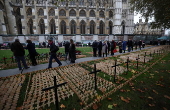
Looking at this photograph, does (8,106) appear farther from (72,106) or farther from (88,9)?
(88,9)

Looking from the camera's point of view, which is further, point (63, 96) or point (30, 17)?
point (30, 17)

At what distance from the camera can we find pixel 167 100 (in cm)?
251

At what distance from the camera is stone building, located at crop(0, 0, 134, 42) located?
26.2 m

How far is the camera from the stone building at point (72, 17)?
26.2 metres

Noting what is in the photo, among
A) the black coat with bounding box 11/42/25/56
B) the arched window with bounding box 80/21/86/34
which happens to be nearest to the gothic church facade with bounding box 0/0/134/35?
the arched window with bounding box 80/21/86/34

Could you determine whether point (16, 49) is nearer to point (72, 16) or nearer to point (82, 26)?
point (72, 16)

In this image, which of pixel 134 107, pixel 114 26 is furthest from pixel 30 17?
pixel 134 107

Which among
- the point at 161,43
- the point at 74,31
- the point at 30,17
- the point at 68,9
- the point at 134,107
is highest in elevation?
the point at 68,9

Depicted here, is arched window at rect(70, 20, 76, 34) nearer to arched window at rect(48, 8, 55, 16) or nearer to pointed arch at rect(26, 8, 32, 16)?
arched window at rect(48, 8, 55, 16)

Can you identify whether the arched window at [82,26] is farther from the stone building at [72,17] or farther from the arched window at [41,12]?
the arched window at [41,12]

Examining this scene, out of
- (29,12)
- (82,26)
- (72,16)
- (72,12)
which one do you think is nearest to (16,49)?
(72,16)

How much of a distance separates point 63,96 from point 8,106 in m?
1.47

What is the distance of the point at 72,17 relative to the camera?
29203 millimetres

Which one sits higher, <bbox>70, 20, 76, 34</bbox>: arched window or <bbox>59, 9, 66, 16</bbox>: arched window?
<bbox>59, 9, 66, 16</bbox>: arched window
